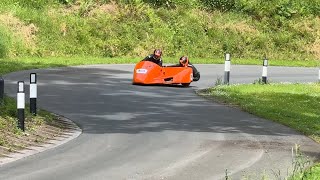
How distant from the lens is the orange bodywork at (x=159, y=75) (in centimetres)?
2398

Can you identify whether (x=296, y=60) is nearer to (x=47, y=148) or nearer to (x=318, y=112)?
(x=318, y=112)

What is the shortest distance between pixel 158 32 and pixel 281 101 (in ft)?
71.6

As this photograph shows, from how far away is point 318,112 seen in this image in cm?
1850

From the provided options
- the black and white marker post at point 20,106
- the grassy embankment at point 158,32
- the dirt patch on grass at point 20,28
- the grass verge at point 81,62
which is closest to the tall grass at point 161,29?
the grassy embankment at point 158,32

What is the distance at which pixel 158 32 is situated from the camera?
41.8 m

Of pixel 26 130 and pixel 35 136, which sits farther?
pixel 26 130

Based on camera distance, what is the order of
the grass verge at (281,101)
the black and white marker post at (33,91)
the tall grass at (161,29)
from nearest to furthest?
the black and white marker post at (33,91)
the grass verge at (281,101)
the tall grass at (161,29)

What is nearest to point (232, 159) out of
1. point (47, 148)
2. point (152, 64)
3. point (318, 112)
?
point (47, 148)

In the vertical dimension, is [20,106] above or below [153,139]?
above

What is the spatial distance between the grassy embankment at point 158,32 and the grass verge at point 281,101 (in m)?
10.8

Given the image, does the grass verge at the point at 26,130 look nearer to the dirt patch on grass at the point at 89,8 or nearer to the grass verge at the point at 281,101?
the grass verge at the point at 281,101

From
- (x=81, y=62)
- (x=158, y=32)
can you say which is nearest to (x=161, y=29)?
(x=158, y=32)

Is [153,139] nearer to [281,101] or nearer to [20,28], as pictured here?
[281,101]

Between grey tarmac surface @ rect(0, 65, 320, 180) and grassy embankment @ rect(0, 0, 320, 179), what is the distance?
12031mm
